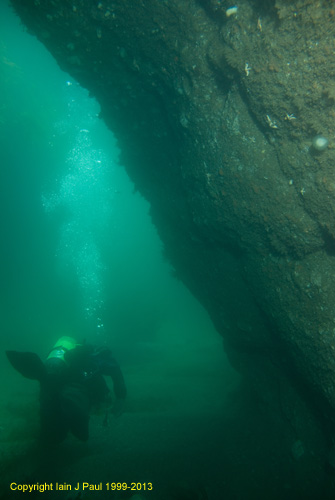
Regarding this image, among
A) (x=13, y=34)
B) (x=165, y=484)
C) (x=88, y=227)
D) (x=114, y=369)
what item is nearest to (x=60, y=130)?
(x=13, y=34)

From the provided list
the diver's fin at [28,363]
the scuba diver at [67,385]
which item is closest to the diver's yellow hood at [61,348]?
the scuba diver at [67,385]

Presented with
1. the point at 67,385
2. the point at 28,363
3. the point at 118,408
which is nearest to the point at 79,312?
the point at 118,408

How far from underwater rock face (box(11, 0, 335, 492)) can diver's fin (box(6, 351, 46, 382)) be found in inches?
140

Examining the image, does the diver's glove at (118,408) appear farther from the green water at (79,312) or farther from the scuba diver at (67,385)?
the green water at (79,312)

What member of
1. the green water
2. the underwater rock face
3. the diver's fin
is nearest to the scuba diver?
the diver's fin

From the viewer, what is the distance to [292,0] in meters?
2.90

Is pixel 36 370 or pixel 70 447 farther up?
pixel 36 370

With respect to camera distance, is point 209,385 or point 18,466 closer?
point 18,466

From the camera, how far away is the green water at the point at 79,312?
13.4 ft

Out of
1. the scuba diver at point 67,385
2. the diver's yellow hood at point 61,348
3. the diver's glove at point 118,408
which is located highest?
the diver's yellow hood at point 61,348

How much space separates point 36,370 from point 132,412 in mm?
2875

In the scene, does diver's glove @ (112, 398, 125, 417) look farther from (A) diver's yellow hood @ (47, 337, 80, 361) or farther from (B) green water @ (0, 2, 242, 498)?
(A) diver's yellow hood @ (47, 337, 80, 361)

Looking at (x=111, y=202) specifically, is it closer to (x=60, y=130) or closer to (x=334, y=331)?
(x=60, y=130)

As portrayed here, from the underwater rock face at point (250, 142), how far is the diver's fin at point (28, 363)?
3557 mm
